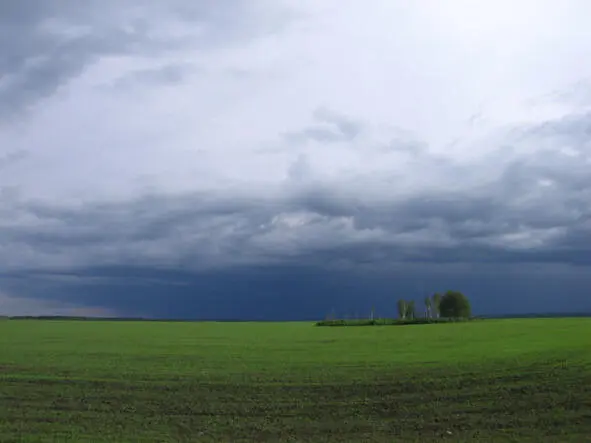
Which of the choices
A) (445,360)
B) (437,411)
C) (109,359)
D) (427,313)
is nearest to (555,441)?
(437,411)

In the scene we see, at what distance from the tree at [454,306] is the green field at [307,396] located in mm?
84871

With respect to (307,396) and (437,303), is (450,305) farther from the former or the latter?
(307,396)

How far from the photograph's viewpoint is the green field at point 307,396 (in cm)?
2122

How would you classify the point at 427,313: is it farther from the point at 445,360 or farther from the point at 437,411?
the point at 437,411

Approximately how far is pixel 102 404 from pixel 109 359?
1718 cm

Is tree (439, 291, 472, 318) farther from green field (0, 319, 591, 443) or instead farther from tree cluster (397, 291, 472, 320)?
green field (0, 319, 591, 443)

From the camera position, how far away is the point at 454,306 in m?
128

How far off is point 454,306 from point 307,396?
349 ft

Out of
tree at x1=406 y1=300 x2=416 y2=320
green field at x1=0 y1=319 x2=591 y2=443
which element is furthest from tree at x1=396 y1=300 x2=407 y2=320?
green field at x1=0 y1=319 x2=591 y2=443

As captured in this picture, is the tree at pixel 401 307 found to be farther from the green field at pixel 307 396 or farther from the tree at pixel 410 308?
the green field at pixel 307 396

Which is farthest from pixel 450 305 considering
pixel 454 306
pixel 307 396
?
pixel 307 396

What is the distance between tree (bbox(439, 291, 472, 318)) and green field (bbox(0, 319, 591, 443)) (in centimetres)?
8487

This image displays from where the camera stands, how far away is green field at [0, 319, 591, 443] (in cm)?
2122

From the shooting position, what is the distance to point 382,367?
3559 cm
